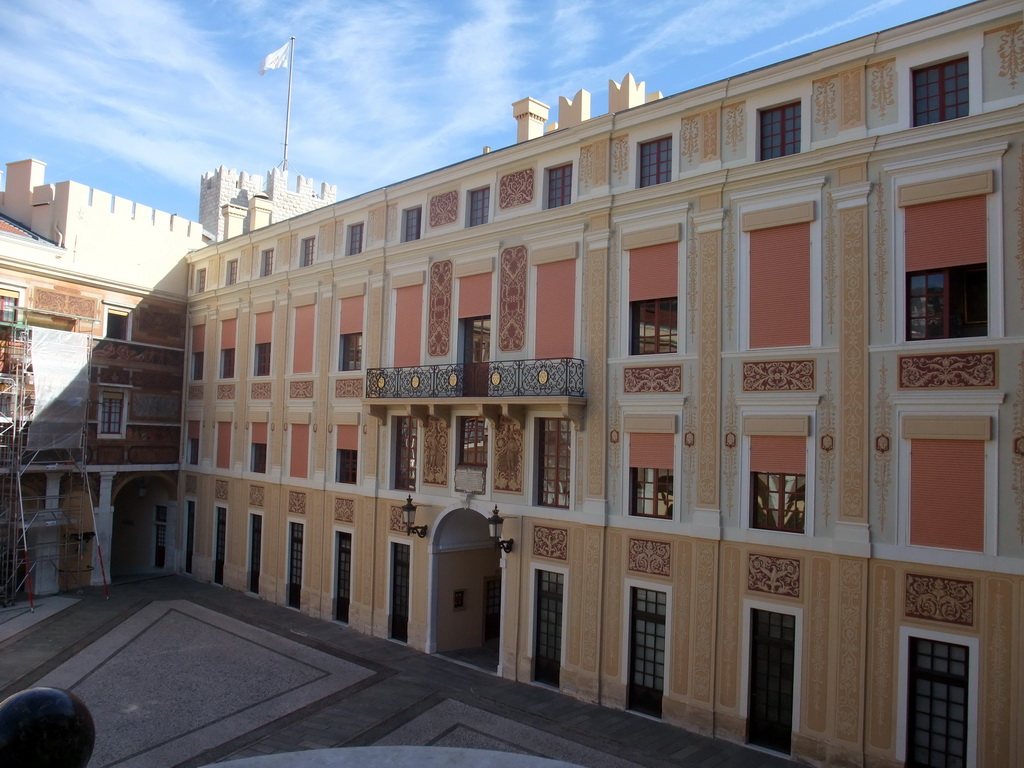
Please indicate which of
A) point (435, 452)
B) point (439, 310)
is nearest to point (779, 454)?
point (435, 452)

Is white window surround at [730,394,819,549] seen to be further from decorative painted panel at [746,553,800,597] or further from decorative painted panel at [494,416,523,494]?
decorative painted panel at [494,416,523,494]

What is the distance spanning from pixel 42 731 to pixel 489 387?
1364cm

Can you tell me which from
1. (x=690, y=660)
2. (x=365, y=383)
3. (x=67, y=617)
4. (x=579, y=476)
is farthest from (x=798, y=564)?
(x=67, y=617)

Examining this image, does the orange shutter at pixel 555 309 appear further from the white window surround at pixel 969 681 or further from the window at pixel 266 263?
the window at pixel 266 263

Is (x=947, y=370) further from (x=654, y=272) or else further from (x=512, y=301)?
(x=512, y=301)

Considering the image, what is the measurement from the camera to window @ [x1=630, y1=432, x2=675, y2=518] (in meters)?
14.8

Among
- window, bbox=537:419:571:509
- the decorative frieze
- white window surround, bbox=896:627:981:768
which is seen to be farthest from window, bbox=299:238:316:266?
white window surround, bbox=896:627:981:768

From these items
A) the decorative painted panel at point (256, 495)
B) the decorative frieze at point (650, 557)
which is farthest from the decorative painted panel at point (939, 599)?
the decorative painted panel at point (256, 495)

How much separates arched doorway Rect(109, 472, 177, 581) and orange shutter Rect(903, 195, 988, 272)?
25.7m

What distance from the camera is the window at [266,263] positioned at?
25322 mm

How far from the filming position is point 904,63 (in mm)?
12359

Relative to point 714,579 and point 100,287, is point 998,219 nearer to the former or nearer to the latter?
point 714,579

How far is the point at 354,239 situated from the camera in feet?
73.2

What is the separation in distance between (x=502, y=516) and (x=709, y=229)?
7.43 metres
